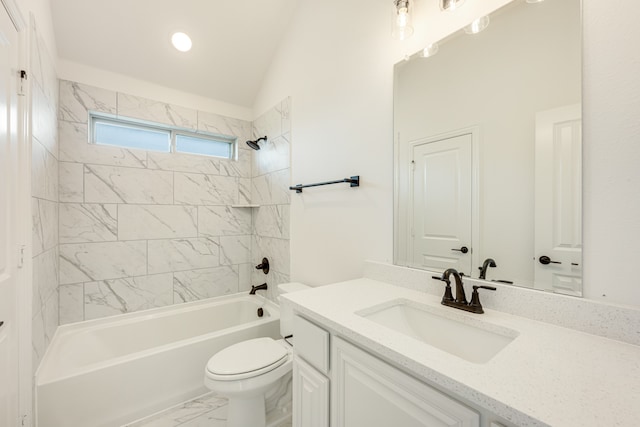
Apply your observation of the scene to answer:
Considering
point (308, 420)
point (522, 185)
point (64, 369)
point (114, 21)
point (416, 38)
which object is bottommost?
point (64, 369)

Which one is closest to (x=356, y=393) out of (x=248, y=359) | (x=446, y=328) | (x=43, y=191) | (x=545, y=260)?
(x=446, y=328)

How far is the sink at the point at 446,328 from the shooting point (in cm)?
85

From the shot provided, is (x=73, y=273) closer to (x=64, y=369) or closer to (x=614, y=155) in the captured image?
(x=64, y=369)

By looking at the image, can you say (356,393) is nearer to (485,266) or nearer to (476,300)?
(476,300)

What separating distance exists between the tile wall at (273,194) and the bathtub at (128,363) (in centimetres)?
41

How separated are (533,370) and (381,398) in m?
0.39

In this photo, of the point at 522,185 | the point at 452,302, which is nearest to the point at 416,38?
the point at 522,185

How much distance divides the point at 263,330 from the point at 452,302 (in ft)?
5.27

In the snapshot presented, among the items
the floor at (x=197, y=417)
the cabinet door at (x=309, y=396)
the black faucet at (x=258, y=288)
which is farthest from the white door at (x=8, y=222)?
the black faucet at (x=258, y=288)

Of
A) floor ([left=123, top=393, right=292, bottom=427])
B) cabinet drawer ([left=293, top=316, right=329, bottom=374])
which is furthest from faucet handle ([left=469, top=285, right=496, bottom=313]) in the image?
floor ([left=123, top=393, right=292, bottom=427])

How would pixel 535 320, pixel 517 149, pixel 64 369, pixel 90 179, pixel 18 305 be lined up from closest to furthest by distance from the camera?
pixel 535 320 → pixel 517 149 → pixel 18 305 → pixel 64 369 → pixel 90 179

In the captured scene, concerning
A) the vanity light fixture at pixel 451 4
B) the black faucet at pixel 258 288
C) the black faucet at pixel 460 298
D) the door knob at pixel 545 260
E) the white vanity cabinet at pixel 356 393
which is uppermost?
the vanity light fixture at pixel 451 4

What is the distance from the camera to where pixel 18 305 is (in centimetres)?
117

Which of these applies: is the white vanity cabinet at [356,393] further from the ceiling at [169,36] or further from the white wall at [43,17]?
the ceiling at [169,36]
